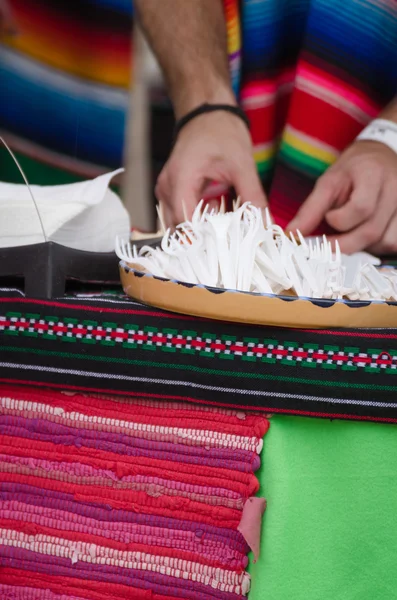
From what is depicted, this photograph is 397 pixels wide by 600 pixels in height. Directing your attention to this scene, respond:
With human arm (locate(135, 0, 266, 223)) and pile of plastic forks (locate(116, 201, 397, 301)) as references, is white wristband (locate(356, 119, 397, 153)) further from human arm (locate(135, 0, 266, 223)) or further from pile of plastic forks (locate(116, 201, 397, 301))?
pile of plastic forks (locate(116, 201, 397, 301))

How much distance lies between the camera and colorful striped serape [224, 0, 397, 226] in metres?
1.30

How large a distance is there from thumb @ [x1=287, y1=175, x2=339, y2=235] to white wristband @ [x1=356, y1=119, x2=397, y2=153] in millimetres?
125

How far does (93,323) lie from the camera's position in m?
0.57

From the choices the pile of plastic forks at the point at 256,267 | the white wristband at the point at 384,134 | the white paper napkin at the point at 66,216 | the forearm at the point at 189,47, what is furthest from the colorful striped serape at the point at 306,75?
the pile of plastic forks at the point at 256,267

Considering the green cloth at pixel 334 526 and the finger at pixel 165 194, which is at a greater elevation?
the finger at pixel 165 194

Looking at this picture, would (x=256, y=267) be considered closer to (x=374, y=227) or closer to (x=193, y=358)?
(x=193, y=358)

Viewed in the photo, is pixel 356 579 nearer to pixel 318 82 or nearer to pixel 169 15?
pixel 318 82

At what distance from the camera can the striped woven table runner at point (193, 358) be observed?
1.74 ft

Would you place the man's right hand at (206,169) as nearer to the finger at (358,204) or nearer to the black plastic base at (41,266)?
the finger at (358,204)

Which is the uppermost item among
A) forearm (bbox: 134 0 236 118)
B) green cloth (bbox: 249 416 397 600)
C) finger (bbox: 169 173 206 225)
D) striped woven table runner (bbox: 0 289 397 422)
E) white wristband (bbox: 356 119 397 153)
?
forearm (bbox: 134 0 236 118)

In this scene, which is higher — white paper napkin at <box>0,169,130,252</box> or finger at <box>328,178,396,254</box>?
finger at <box>328,178,396,254</box>

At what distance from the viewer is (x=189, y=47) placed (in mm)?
1315

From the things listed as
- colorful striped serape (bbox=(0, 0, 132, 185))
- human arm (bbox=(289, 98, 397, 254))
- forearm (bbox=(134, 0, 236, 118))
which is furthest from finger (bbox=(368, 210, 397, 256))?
colorful striped serape (bbox=(0, 0, 132, 185))

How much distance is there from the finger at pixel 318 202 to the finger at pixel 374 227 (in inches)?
2.1
